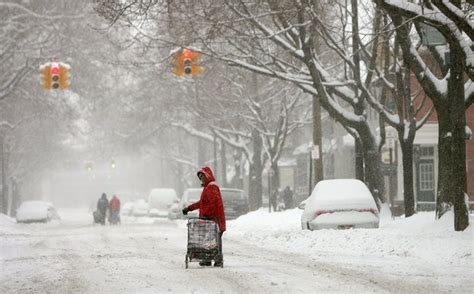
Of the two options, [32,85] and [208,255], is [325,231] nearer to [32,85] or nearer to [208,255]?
[208,255]

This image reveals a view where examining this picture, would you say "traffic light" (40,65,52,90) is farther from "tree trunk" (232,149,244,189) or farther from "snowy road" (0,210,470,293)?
"tree trunk" (232,149,244,189)

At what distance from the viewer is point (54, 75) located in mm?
32312

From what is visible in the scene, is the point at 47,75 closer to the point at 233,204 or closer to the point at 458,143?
the point at 233,204

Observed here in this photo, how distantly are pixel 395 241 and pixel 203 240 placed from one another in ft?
17.8

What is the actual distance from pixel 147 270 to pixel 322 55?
2646 cm

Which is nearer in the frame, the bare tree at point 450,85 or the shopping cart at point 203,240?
the shopping cart at point 203,240

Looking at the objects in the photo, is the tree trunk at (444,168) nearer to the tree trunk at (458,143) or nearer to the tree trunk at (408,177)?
the tree trunk at (458,143)

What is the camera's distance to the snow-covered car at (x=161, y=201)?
54.8 meters

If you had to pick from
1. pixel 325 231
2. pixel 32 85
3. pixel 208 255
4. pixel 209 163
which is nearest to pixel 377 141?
pixel 325 231

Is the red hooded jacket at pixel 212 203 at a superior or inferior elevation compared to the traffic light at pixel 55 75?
inferior

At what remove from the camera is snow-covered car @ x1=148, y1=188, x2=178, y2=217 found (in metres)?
54.8

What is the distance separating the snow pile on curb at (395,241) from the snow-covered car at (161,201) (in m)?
29.1

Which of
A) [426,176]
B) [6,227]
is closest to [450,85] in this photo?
[6,227]

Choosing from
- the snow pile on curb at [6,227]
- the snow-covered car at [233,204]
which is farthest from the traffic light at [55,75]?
the snow-covered car at [233,204]
